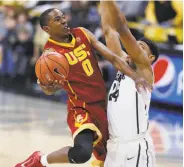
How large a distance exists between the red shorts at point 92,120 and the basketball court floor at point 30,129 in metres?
1.72

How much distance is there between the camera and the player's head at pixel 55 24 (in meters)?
5.20

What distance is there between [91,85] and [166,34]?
6.34 metres

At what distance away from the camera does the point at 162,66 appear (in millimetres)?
10922

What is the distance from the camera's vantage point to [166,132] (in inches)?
364

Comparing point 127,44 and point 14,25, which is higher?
point 14,25

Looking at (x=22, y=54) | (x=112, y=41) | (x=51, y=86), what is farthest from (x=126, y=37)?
(x=22, y=54)

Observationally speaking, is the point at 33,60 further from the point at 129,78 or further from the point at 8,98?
the point at 129,78

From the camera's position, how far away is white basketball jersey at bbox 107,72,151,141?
4969 millimetres

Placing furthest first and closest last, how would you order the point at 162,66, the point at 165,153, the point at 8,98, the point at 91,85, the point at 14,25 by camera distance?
the point at 14,25
the point at 8,98
the point at 162,66
the point at 165,153
the point at 91,85

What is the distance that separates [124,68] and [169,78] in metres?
6.02

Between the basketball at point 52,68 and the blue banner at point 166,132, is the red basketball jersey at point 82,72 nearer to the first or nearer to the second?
the basketball at point 52,68

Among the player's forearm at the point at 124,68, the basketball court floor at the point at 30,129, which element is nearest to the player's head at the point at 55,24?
the player's forearm at the point at 124,68

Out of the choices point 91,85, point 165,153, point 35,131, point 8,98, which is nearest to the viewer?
point 91,85

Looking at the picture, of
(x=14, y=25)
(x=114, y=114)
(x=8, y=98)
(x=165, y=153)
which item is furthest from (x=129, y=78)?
(x=14, y=25)
